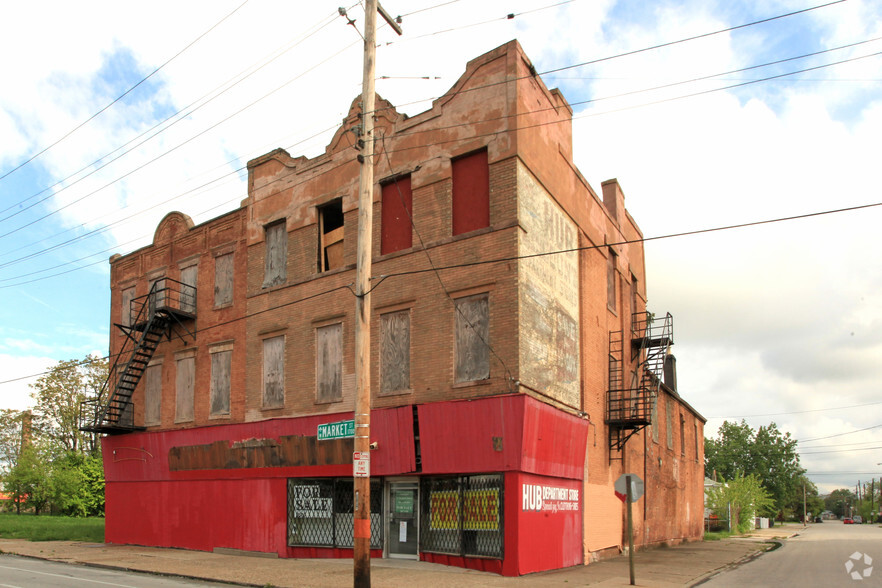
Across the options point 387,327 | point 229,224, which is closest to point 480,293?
point 387,327

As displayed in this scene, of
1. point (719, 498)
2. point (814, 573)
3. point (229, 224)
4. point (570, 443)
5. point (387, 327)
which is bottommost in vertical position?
point (719, 498)

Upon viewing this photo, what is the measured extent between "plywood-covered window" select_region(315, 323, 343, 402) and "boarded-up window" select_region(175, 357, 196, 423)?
6.16m

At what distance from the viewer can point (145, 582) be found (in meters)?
14.3

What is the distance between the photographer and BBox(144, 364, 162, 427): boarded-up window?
25048 mm

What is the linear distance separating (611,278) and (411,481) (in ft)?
36.8

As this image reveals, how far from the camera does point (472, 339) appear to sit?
55.6 feet

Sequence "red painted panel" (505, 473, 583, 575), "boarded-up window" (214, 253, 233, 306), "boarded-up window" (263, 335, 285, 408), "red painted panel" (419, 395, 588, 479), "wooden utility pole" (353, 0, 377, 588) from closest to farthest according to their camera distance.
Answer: "wooden utility pole" (353, 0, 377, 588), "red painted panel" (505, 473, 583, 575), "red painted panel" (419, 395, 588, 479), "boarded-up window" (263, 335, 285, 408), "boarded-up window" (214, 253, 233, 306)

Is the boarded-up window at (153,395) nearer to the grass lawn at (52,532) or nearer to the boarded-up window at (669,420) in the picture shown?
the grass lawn at (52,532)

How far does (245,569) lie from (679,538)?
70.1 feet

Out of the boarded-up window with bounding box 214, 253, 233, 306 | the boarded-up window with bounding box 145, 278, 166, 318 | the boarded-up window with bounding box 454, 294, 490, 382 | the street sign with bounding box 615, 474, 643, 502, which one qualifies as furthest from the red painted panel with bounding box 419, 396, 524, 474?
the boarded-up window with bounding box 145, 278, 166, 318

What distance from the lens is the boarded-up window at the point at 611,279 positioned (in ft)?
79.7

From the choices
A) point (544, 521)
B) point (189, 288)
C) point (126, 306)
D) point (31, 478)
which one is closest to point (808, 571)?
point (544, 521)

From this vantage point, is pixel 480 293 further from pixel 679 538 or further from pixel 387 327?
pixel 679 538

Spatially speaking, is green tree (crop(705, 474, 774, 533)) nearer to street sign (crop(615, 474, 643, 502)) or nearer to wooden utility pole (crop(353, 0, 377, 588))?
street sign (crop(615, 474, 643, 502))
